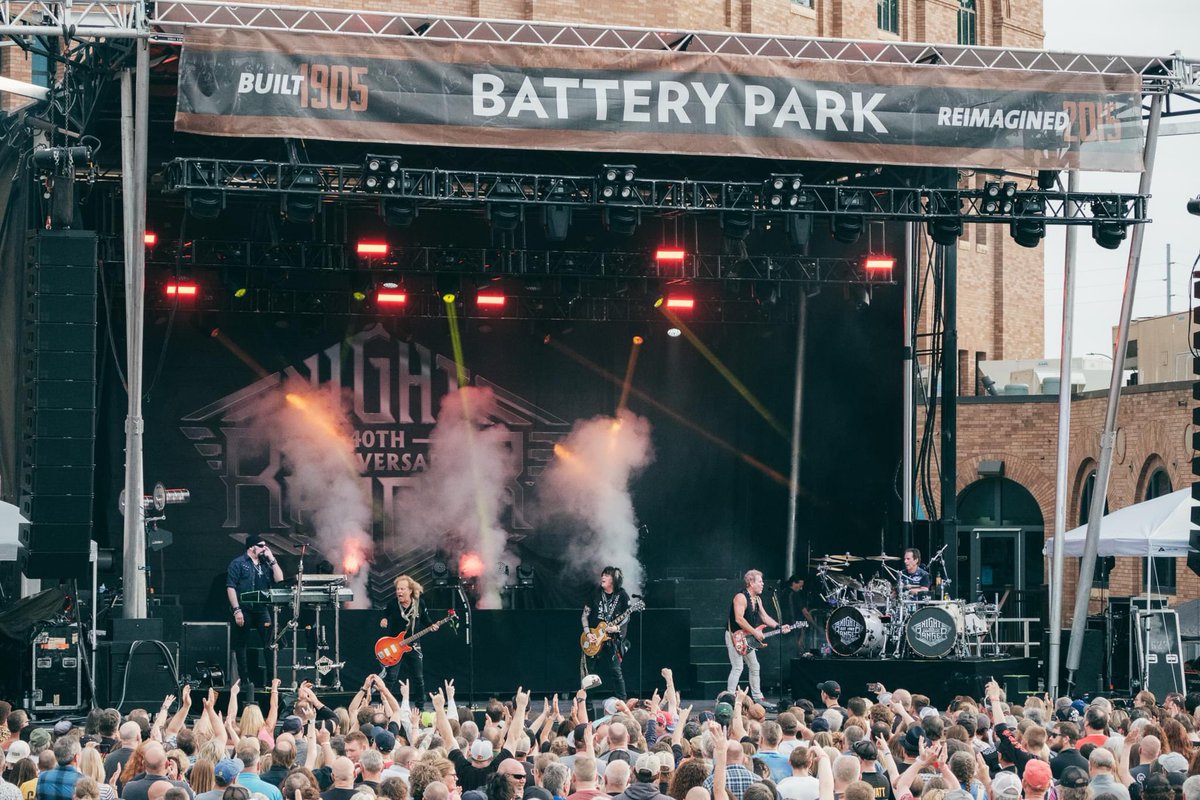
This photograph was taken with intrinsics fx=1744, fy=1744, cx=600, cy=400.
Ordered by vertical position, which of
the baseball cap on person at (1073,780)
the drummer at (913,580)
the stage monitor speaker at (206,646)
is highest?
the drummer at (913,580)

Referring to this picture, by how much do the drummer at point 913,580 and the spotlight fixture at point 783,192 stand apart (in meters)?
4.26

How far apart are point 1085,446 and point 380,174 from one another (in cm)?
1707

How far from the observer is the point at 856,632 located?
19375mm

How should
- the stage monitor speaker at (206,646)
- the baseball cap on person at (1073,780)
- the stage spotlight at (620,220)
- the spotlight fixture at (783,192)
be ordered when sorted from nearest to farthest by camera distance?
the baseball cap on person at (1073,780) < the stage spotlight at (620,220) < the spotlight fixture at (783,192) < the stage monitor speaker at (206,646)

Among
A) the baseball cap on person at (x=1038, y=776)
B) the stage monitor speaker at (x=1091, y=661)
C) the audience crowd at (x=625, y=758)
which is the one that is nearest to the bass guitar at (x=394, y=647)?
the audience crowd at (x=625, y=758)

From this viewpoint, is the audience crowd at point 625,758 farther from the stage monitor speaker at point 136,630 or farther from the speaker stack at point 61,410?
the stage monitor speaker at point 136,630

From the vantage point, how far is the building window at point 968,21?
35969 mm

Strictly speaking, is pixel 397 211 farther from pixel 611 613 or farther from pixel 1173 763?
pixel 1173 763

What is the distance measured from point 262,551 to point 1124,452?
16.4 metres

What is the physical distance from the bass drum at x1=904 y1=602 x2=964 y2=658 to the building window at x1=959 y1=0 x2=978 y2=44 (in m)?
19.7

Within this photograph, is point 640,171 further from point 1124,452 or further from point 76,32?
point 1124,452

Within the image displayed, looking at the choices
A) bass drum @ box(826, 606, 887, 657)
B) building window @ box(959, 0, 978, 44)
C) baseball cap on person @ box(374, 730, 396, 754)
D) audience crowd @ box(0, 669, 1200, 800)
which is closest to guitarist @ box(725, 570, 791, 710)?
bass drum @ box(826, 606, 887, 657)

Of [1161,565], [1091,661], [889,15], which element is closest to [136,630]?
[1091,661]

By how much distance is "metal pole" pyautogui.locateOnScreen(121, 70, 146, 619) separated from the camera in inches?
675
